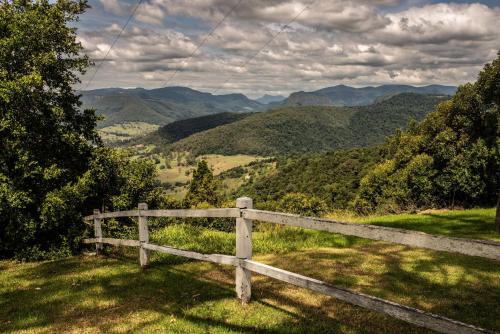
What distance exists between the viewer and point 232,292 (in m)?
6.82

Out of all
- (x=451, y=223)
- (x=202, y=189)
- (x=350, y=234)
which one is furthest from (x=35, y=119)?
(x=202, y=189)

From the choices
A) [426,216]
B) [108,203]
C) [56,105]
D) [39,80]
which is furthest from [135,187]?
[426,216]

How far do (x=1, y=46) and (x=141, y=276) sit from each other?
13.3 metres

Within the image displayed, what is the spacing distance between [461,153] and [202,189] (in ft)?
150

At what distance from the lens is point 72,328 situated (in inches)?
225

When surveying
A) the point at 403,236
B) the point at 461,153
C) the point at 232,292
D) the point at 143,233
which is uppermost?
the point at 403,236

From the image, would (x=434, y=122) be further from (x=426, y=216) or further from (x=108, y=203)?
(x=108, y=203)

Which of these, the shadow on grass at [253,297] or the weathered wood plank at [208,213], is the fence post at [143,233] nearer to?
the shadow on grass at [253,297]

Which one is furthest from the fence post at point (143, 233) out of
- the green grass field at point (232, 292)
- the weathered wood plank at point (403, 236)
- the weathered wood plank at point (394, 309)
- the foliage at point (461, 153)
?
the foliage at point (461, 153)

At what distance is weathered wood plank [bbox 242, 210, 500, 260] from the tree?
64.1m

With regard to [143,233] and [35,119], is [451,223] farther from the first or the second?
[35,119]

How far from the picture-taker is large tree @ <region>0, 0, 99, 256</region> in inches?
580

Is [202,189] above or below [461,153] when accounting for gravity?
below

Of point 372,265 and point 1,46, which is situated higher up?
point 1,46
